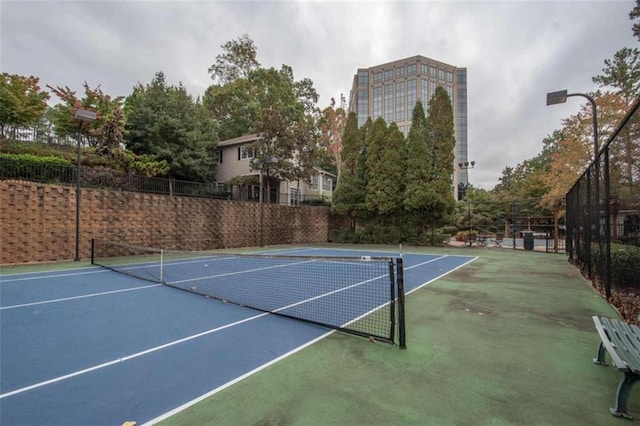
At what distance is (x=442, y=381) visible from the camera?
297 cm

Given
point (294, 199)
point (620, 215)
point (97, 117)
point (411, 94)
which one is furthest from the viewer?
point (411, 94)

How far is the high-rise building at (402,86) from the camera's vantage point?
56250mm

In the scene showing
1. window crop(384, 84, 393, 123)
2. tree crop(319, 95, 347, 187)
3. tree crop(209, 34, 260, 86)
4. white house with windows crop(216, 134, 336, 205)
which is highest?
window crop(384, 84, 393, 123)

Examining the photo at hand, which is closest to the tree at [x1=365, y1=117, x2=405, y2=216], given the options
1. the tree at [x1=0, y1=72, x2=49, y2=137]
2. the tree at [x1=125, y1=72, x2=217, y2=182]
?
the tree at [x1=125, y1=72, x2=217, y2=182]

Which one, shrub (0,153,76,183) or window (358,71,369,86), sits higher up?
window (358,71,369,86)

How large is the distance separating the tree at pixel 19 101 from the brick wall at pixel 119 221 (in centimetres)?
841

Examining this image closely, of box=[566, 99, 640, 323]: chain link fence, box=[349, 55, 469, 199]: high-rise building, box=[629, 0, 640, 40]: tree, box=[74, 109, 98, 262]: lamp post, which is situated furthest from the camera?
box=[349, 55, 469, 199]: high-rise building

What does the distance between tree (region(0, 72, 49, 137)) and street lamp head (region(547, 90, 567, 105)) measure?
24426mm

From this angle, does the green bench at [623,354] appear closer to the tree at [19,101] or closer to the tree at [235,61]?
the tree at [19,101]

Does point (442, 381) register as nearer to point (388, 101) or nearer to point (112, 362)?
point (112, 362)

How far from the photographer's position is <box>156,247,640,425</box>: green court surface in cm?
241

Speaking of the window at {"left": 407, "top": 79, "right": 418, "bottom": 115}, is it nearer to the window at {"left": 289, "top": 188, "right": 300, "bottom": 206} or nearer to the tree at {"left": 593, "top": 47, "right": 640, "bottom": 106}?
the window at {"left": 289, "top": 188, "right": 300, "bottom": 206}

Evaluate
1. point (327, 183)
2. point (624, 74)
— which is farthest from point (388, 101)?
point (624, 74)

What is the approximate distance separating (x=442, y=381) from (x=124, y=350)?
12.2ft
